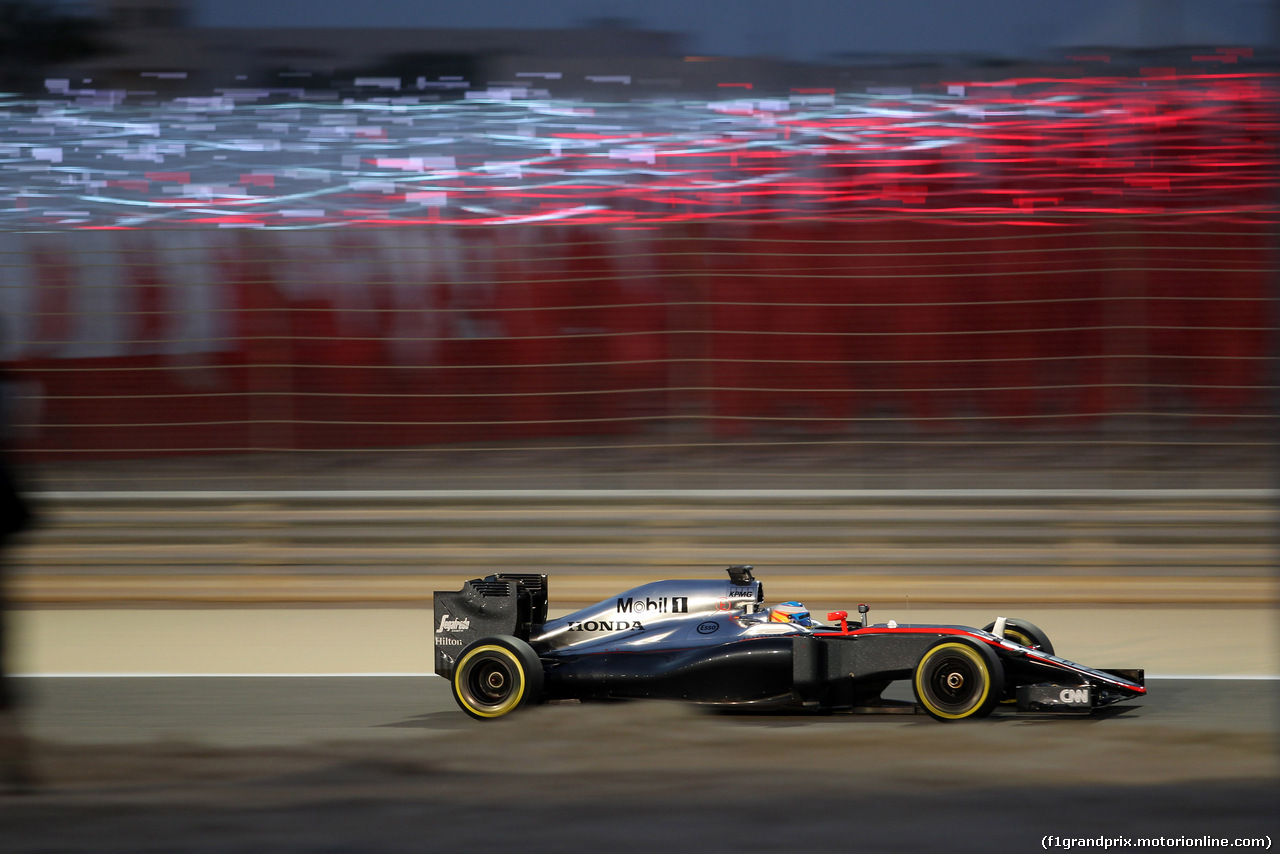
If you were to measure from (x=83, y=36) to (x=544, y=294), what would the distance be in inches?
141

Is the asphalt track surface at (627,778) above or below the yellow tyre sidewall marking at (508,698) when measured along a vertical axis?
below

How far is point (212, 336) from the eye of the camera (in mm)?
8297

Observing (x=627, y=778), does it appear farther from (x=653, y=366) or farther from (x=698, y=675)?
(x=653, y=366)

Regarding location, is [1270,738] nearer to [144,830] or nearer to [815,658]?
[815,658]

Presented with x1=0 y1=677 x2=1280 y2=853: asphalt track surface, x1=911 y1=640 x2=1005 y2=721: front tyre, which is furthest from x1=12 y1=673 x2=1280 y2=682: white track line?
x1=911 y1=640 x2=1005 y2=721: front tyre

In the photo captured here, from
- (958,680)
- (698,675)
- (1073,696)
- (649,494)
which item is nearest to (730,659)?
(698,675)

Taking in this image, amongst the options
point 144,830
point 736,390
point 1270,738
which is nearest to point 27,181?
point 736,390

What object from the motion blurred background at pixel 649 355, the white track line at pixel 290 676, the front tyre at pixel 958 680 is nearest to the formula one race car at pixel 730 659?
the front tyre at pixel 958 680

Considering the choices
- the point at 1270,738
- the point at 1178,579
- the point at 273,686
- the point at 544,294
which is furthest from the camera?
the point at 544,294

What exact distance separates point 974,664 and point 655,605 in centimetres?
103

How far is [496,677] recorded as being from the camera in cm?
465

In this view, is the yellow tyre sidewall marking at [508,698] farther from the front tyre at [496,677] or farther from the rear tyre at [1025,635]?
the rear tyre at [1025,635]

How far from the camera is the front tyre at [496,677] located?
4.57 metres

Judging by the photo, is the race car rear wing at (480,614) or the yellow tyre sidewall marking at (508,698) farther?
the race car rear wing at (480,614)
